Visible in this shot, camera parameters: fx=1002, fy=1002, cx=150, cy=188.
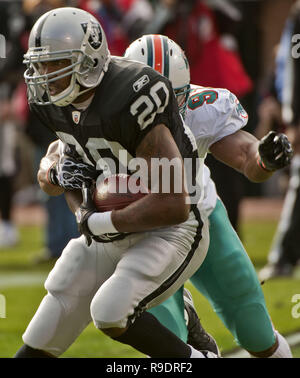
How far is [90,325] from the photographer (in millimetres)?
5727

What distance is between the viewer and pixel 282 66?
677cm

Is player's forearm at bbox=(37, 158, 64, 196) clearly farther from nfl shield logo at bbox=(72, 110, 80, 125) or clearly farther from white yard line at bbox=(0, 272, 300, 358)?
white yard line at bbox=(0, 272, 300, 358)

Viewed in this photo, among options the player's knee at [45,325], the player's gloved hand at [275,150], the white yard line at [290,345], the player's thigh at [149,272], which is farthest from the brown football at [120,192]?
the white yard line at [290,345]

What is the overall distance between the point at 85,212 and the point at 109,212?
10 cm

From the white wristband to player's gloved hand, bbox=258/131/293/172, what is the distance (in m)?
0.66

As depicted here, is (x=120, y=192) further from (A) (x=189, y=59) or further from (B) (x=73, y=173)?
(A) (x=189, y=59)

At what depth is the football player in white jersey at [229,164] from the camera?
387 cm

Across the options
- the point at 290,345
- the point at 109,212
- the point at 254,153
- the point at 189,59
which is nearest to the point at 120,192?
the point at 109,212

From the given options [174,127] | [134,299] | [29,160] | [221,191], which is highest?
[174,127]

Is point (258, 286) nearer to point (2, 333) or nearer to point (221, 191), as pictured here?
point (2, 333)

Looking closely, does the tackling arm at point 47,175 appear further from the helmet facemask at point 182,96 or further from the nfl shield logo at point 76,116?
the helmet facemask at point 182,96
